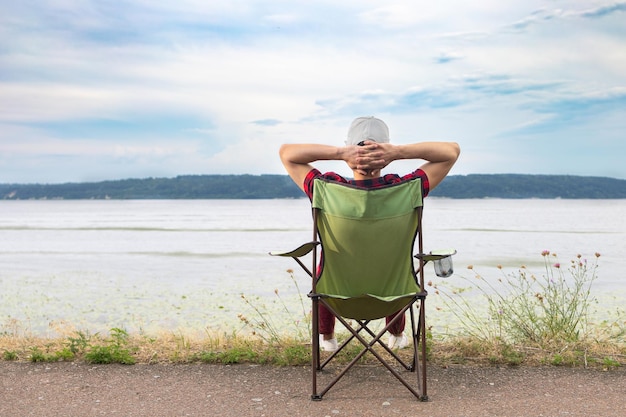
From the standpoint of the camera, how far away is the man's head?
3.85m

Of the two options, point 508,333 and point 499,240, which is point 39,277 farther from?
point 499,240

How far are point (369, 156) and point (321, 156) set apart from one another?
0.30 metres

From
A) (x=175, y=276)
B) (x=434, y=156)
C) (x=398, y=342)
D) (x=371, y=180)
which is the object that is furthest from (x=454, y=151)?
(x=175, y=276)

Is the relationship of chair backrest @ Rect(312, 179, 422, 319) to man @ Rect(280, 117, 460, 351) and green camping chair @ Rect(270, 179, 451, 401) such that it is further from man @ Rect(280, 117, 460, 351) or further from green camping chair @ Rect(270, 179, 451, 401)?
man @ Rect(280, 117, 460, 351)

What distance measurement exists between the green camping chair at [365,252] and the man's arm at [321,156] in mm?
199

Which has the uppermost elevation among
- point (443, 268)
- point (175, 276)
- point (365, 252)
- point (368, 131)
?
point (368, 131)

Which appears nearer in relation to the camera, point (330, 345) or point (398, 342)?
point (330, 345)

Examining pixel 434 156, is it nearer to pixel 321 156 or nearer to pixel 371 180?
pixel 371 180

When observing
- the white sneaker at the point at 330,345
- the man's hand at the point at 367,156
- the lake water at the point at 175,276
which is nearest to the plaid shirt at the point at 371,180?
the man's hand at the point at 367,156

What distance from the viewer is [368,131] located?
12.6 ft

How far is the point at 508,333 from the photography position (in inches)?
193

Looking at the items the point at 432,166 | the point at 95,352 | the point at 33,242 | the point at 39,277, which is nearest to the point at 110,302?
the point at 39,277

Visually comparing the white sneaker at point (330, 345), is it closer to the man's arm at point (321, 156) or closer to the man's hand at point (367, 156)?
the man's arm at point (321, 156)

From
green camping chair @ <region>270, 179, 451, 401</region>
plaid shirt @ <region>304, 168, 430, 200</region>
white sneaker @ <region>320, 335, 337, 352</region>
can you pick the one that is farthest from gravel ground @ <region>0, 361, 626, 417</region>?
plaid shirt @ <region>304, 168, 430, 200</region>
